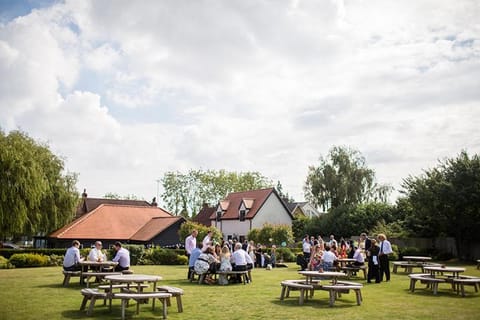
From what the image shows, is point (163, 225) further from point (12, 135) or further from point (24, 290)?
point (24, 290)

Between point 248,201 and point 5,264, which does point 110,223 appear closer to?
point 5,264

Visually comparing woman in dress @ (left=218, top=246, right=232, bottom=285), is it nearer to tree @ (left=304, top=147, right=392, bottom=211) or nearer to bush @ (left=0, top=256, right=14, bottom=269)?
bush @ (left=0, top=256, right=14, bottom=269)

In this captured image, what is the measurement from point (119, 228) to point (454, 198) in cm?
2893

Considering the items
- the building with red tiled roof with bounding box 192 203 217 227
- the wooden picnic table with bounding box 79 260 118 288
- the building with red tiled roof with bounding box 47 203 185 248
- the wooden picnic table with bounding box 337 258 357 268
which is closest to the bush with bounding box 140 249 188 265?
the building with red tiled roof with bounding box 47 203 185 248

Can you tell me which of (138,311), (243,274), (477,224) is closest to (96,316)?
(138,311)

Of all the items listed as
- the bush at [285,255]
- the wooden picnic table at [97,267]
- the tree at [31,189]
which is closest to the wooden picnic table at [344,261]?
the wooden picnic table at [97,267]

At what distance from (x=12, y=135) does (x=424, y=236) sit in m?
31.9

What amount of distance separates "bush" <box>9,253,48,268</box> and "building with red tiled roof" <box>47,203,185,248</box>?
30.9 ft

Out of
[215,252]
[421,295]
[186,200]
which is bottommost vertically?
[421,295]

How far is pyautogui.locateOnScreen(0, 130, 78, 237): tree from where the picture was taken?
28.4 m

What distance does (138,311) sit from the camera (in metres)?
11.0

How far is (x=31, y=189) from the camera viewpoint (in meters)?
29.3

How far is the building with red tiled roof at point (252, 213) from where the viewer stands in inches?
2046

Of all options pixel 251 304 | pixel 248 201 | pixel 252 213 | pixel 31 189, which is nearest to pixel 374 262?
pixel 251 304
